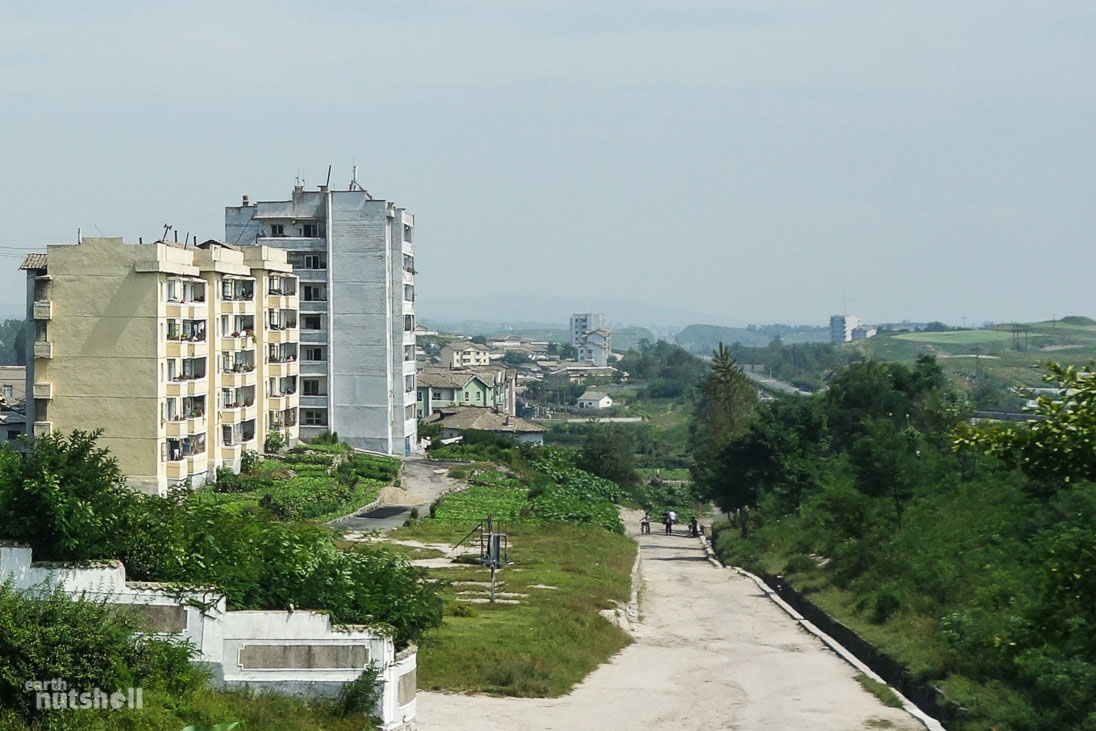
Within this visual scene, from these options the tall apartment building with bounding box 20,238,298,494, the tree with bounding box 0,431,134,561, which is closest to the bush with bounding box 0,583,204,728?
the tree with bounding box 0,431,134,561

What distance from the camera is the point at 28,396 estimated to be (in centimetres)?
4978

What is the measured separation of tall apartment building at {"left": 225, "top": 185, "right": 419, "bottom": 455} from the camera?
2579 inches

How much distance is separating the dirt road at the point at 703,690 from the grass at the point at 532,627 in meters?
0.49

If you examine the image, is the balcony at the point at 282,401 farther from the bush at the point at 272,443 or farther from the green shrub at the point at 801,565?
the green shrub at the point at 801,565

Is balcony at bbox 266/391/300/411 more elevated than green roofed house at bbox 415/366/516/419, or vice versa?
balcony at bbox 266/391/300/411

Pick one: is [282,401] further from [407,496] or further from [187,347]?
[407,496]

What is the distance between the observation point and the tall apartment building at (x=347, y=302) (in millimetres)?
65500

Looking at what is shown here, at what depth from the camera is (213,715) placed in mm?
15273

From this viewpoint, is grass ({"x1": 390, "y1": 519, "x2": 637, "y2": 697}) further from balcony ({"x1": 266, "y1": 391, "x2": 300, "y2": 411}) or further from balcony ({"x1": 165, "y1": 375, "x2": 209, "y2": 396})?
balcony ({"x1": 266, "y1": 391, "x2": 300, "y2": 411})

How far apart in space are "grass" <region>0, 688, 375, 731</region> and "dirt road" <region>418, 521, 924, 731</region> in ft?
8.91

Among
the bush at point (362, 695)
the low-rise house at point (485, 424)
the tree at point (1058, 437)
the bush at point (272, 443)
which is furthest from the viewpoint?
the low-rise house at point (485, 424)

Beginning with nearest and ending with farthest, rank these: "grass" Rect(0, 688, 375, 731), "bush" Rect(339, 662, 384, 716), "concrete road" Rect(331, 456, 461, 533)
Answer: "grass" Rect(0, 688, 375, 731) < "bush" Rect(339, 662, 384, 716) < "concrete road" Rect(331, 456, 461, 533)

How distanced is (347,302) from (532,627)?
134 ft

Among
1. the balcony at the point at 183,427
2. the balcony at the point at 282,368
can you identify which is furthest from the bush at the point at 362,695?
the balcony at the point at 282,368
